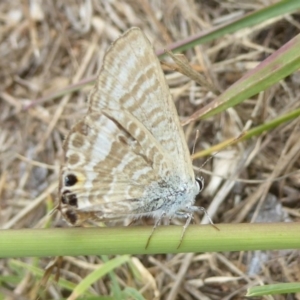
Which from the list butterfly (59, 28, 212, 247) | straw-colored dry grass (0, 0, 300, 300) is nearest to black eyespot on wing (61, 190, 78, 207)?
butterfly (59, 28, 212, 247)

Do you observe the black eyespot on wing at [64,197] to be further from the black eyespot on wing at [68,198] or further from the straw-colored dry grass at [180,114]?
the straw-colored dry grass at [180,114]

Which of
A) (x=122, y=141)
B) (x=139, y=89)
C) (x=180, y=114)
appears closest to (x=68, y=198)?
(x=122, y=141)

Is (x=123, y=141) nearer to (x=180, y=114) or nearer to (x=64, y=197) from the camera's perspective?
(x=64, y=197)

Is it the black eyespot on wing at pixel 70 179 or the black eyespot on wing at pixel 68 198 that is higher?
the black eyespot on wing at pixel 70 179

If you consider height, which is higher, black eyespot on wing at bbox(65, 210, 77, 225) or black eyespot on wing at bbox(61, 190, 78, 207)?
black eyespot on wing at bbox(61, 190, 78, 207)

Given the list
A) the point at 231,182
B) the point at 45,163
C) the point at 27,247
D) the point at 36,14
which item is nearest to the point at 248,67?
the point at 231,182

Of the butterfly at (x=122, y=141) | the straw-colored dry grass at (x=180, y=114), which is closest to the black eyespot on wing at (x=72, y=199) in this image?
the butterfly at (x=122, y=141)

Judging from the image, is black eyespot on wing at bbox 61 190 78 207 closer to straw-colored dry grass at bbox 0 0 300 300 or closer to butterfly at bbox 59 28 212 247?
butterfly at bbox 59 28 212 247

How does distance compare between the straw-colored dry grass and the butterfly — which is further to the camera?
the straw-colored dry grass

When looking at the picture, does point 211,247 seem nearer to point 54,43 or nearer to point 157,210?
point 157,210
